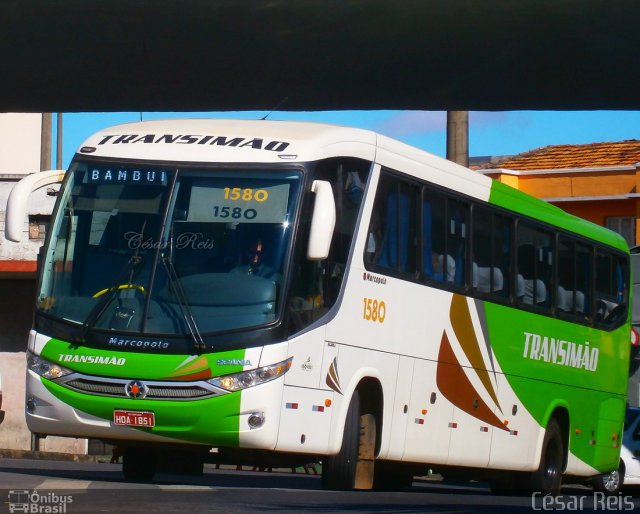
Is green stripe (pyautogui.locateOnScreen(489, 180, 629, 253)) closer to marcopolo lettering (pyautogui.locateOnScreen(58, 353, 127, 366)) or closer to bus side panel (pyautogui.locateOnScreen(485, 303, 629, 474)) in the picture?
bus side panel (pyautogui.locateOnScreen(485, 303, 629, 474))

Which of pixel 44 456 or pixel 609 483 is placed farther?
pixel 44 456

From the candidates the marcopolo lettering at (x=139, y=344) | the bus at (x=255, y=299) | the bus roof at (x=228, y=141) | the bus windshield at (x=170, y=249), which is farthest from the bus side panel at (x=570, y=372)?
the marcopolo lettering at (x=139, y=344)

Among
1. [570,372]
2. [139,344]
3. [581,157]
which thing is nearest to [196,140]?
[139,344]

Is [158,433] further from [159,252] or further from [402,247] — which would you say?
[402,247]

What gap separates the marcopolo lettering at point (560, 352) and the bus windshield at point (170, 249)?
5254mm

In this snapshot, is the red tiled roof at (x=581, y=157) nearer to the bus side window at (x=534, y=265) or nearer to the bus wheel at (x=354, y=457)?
the bus side window at (x=534, y=265)

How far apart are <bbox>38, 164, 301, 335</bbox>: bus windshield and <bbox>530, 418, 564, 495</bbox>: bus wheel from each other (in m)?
6.26

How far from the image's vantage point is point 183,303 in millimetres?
12312

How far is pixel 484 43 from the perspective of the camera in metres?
10.4

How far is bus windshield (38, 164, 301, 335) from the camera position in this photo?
484 inches

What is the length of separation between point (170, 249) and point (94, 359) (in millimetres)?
1127

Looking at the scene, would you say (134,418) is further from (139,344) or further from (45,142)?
(45,142)

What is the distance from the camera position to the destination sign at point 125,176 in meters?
12.8

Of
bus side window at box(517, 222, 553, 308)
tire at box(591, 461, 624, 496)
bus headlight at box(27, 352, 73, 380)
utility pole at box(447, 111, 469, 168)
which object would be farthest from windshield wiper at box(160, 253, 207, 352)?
tire at box(591, 461, 624, 496)
